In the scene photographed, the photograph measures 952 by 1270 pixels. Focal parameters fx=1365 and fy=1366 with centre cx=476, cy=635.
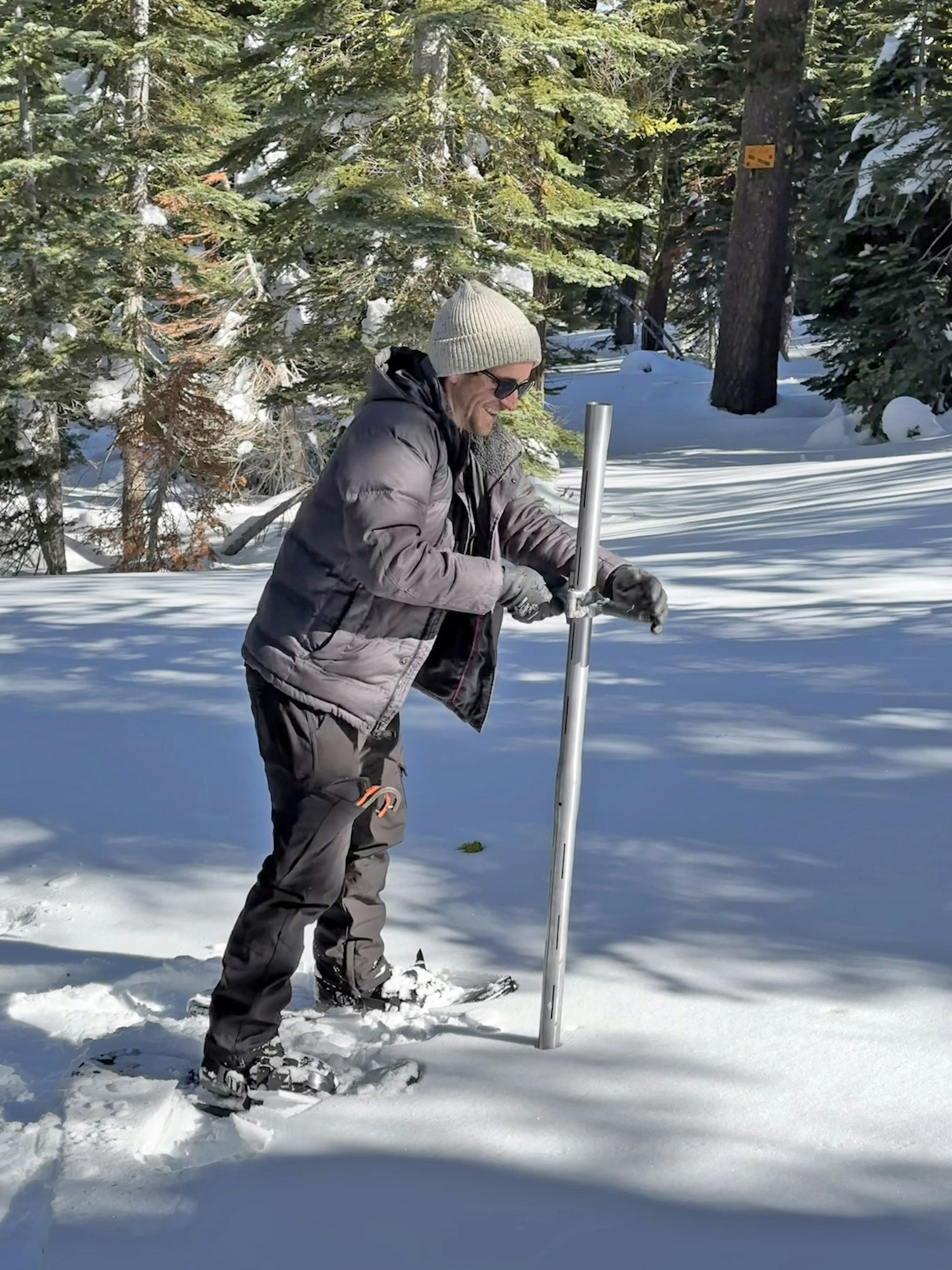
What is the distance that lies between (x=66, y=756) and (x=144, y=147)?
15210 mm

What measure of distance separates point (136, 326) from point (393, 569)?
17969 millimetres

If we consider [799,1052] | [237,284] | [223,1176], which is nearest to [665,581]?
[799,1052]

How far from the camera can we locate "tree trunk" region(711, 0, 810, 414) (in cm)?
1822

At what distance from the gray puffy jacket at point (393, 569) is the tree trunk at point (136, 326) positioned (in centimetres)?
1682

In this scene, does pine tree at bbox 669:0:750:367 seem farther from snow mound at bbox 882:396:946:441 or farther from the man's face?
the man's face

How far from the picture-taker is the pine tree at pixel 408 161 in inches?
492

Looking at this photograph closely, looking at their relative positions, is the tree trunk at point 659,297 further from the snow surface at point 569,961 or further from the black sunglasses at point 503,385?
the black sunglasses at point 503,385

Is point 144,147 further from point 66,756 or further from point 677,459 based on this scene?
point 66,756

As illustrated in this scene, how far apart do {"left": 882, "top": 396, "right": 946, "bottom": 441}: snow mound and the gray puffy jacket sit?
1400 cm

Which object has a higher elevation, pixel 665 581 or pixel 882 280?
pixel 882 280

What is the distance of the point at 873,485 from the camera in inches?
432

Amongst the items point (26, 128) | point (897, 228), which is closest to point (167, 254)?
point (26, 128)

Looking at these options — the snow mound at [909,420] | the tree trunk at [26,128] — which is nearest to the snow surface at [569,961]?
the snow mound at [909,420]

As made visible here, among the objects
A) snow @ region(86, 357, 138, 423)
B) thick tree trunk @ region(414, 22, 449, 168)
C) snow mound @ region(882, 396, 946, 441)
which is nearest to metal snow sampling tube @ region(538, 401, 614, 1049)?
thick tree trunk @ region(414, 22, 449, 168)
